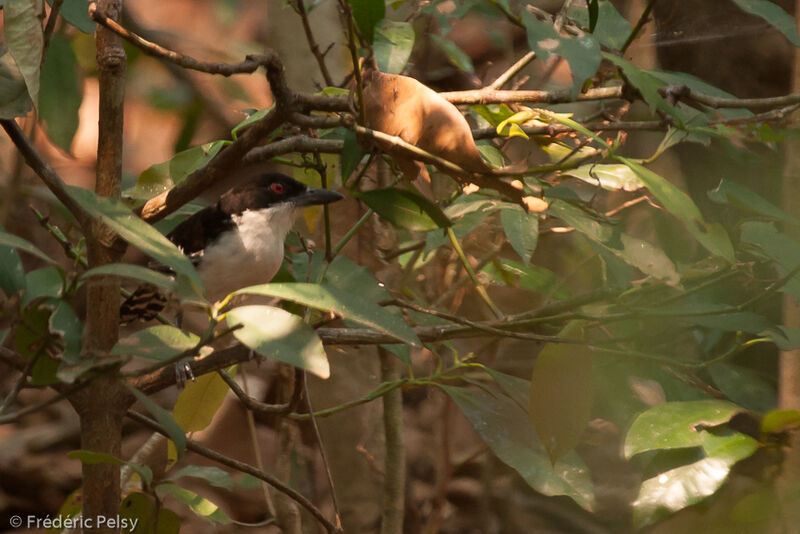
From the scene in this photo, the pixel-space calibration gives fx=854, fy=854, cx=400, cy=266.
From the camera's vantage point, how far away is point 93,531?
5.59ft

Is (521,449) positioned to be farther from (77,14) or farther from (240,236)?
(240,236)

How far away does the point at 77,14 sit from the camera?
6.00ft

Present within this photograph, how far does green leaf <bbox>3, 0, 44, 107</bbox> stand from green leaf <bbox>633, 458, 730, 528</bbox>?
1.38 metres

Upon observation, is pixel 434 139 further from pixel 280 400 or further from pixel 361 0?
pixel 280 400

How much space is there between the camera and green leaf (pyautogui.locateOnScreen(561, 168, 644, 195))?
1699mm

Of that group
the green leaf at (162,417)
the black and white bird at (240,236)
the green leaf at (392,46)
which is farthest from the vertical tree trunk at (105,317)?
the black and white bird at (240,236)

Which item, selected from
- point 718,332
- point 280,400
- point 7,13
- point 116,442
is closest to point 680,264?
point 718,332

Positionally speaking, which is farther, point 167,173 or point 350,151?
point 167,173

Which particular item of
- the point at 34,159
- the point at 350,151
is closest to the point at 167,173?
the point at 34,159

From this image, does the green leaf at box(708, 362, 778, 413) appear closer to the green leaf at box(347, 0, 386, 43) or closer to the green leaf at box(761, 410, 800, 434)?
the green leaf at box(761, 410, 800, 434)

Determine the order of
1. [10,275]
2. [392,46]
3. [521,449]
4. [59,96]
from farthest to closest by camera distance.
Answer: [59,96] → [521,449] → [392,46] → [10,275]

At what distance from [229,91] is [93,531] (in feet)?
12.5

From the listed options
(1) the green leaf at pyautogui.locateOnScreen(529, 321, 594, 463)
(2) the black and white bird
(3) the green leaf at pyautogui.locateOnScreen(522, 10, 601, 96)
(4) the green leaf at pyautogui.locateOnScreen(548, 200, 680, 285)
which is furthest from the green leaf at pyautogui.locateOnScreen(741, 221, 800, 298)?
(2) the black and white bird

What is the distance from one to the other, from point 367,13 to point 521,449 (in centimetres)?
101
